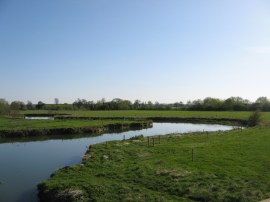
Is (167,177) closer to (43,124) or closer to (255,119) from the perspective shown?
(43,124)

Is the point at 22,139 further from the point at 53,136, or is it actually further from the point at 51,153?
the point at 51,153

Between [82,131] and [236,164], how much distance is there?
118 ft

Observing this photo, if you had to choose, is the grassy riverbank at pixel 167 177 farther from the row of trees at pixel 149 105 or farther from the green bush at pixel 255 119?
the row of trees at pixel 149 105

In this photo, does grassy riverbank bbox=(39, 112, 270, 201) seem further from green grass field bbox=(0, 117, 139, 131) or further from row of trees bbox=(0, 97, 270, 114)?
row of trees bbox=(0, 97, 270, 114)

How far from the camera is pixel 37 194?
19250 millimetres

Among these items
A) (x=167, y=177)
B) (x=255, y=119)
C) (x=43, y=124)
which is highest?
(x=255, y=119)

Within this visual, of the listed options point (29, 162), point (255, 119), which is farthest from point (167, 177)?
point (255, 119)

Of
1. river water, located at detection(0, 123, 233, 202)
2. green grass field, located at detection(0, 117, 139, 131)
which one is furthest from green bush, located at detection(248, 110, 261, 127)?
river water, located at detection(0, 123, 233, 202)

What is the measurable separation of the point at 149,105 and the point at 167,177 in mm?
141441

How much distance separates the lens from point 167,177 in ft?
62.5

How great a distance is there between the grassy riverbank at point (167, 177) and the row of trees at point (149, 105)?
82.6 m

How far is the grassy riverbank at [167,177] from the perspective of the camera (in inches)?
642

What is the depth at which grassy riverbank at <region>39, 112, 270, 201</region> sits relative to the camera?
Answer: 53.5 feet

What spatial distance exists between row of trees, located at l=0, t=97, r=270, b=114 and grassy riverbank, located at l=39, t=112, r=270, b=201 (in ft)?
271
